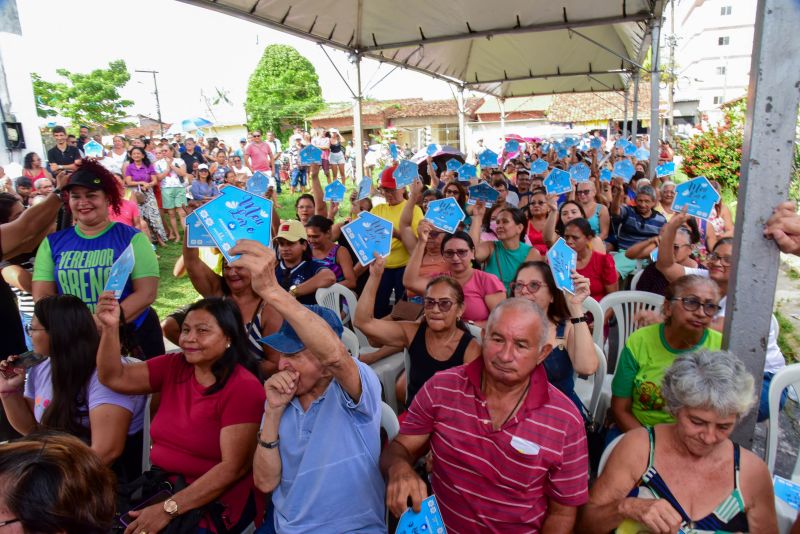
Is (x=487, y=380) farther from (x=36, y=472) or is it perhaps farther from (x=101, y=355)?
Result: (x=101, y=355)

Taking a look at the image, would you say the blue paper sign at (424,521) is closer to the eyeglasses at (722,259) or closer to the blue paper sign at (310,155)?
the eyeglasses at (722,259)

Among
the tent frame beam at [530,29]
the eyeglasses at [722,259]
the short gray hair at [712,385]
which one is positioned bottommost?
the short gray hair at [712,385]

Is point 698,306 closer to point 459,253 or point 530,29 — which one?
point 459,253

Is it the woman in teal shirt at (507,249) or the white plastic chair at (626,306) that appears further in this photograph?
the woman in teal shirt at (507,249)

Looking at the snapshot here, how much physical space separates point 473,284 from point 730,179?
437 inches

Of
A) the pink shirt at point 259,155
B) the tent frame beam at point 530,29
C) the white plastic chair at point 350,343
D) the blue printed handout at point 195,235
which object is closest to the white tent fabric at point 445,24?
the tent frame beam at point 530,29

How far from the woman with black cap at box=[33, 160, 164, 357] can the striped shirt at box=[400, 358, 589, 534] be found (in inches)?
73.6

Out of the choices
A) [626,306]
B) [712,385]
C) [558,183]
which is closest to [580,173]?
[558,183]

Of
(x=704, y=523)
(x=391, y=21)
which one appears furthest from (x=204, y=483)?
(x=391, y=21)

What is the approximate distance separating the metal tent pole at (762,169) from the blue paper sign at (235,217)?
1.68 m

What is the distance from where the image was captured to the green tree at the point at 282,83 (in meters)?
49.5

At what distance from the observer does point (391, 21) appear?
7633 millimetres

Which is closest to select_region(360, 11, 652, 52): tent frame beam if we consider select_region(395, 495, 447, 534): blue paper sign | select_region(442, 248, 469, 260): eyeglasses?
select_region(442, 248, 469, 260): eyeglasses

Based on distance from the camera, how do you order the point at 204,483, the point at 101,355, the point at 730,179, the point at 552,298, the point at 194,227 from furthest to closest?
1. the point at 730,179
2. the point at 552,298
3. the point at 194,227
4. the point at 101,355
5. the point at 204,483
